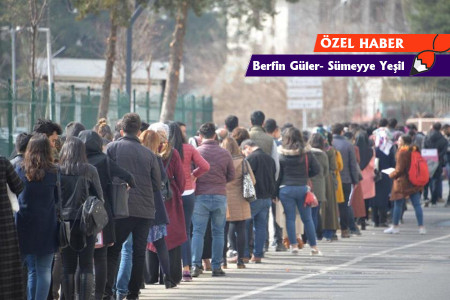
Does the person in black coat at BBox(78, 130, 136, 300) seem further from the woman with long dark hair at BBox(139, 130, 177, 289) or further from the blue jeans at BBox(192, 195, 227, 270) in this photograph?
the blue jeans at BBox(192, 195, 227, 270)

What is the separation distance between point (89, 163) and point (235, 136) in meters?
4.93

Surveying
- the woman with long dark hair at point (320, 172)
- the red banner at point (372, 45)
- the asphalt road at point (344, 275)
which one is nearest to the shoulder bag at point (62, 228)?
the asphalt road at point (344, 275)

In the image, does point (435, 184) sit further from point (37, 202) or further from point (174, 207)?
point (37, 202)

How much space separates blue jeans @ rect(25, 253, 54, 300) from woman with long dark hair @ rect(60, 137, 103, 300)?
28 centimetres

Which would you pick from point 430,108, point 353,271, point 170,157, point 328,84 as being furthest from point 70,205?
point 328,84

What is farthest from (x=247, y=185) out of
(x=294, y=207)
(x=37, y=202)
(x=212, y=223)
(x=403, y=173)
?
(x=403, y=173)

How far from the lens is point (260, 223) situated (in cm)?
1482

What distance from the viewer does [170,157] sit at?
12078 mm

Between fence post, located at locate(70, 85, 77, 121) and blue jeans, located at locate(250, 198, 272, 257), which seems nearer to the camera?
blue jeans, located at locate(250, 198, 272, 257)

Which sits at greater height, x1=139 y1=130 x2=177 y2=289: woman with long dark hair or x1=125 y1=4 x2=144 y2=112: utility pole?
x1=125 y1=4 x2=144 y2=112: utility pole

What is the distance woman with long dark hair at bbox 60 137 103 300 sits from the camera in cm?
962

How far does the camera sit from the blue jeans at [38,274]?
948 cm

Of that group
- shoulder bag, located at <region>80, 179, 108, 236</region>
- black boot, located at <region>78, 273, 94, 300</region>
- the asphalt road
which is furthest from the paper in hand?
shoulder bag, located at <region>80, 179, 108, 236</region>

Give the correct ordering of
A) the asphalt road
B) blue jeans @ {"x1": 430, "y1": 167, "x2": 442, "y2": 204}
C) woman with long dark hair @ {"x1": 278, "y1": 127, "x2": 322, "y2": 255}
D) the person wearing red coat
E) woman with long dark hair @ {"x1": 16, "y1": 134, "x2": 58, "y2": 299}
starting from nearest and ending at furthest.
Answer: woman with long dark hair @ {"x1": 16, "y1": 134, "x2": 58, "y2": 299} → the asphalt road → the person wearing red coat → woman with long dark hair @ {"x1": 278, "y1": 127, "x2": 322, "y2": 255} → blue jeans @ {"x1": 430, "y1": 167, "x2": 442, "y2": 204}
